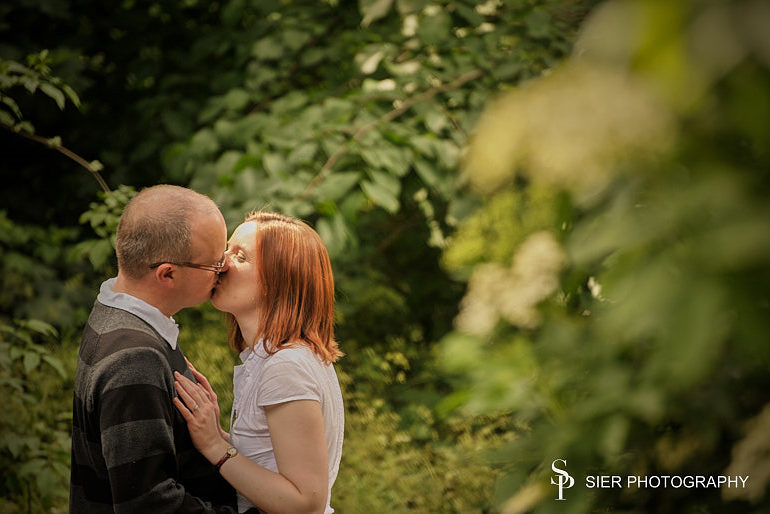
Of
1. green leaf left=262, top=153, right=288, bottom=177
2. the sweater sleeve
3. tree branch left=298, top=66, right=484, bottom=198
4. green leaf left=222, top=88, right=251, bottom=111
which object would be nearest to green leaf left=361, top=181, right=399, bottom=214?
tree branch left=298, top=66, right=484, bottom=198

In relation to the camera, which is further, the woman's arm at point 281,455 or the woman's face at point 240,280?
the woman's face at point 240,280

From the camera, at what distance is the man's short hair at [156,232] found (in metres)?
1.57

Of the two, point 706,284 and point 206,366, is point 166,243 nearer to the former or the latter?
point 706,284

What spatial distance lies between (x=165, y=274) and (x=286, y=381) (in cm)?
35

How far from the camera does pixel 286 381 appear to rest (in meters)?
1.58

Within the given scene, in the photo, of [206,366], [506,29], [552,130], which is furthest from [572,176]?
[206,366]

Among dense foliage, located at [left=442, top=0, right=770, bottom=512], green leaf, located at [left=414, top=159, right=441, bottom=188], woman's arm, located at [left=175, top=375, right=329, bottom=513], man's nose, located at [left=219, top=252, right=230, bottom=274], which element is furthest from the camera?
green leaf, located at [left=414, top=159, right=441, bottom=188]

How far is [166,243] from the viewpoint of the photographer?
5.15ft

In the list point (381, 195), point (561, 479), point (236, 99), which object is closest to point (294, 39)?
point (236, 99)

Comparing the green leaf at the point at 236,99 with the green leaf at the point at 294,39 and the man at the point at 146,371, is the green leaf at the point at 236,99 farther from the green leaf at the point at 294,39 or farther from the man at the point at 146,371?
the man at the point at 146,371

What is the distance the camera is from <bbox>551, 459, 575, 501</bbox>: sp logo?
938 mm

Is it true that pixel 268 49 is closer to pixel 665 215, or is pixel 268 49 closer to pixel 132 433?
pixel 132 433

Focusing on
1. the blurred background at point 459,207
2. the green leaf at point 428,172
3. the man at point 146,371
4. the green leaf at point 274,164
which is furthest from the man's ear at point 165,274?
the green leaf at point 428,172

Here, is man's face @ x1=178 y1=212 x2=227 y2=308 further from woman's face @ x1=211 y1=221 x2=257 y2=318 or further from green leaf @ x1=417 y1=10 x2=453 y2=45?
green leaf @ x1=417 y1=10 x2=453 y2=45
